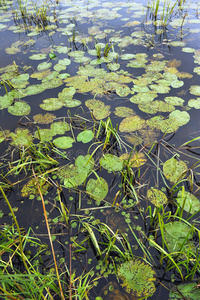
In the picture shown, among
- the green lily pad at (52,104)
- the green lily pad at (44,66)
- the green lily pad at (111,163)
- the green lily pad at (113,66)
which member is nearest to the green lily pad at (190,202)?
the green lily pad at (111,163)

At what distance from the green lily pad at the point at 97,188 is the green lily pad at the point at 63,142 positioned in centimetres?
45

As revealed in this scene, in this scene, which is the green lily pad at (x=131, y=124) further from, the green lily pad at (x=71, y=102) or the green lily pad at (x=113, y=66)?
the green lily pad at (x=113, y=66)

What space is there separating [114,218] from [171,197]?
0.45 metres

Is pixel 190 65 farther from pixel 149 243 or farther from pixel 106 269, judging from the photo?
pixel 106 269

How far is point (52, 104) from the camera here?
2.25 meters

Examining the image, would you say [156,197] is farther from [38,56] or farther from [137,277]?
[38,56]

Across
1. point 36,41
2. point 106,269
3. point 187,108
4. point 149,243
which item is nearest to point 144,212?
point 149,243

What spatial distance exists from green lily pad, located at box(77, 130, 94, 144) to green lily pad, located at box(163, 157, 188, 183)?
28.6 inches

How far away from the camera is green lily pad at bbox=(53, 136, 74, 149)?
1807 mm

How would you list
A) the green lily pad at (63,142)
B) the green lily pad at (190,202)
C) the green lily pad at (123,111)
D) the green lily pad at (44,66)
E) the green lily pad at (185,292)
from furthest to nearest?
the green lily pad at (44,66) < the green lily pad at (123,111) < the green lily pad at (63,142) < the green lily pad at (190,202) < the green lily pad at (185,292)

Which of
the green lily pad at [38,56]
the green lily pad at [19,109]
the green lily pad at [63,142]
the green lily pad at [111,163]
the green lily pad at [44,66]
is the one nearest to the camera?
the green lily pad at [111,163]

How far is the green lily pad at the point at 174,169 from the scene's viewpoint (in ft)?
4.93

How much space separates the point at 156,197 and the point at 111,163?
0.46 m

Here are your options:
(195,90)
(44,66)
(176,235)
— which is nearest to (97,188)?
(176,235)
